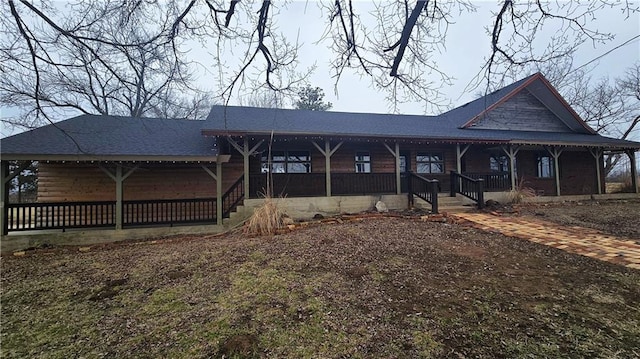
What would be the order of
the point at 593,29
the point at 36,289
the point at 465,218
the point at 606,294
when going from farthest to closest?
the point at 465,218 < the point at 36,289 < the point at 593,29 < the point at 606,294

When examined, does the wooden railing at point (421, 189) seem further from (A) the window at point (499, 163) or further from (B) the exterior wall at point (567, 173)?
(B) the exterior wall at point (567, 173)

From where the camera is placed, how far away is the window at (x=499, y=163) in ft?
45.9

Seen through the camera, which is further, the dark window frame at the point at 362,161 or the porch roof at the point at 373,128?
the dark window frame at the point at 362,161

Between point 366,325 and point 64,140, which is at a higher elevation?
point 64,140

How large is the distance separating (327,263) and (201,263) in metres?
2.41

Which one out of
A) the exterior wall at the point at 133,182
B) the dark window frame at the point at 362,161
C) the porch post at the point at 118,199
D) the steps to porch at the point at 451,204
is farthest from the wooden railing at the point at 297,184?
the porch post at the point at 118,199

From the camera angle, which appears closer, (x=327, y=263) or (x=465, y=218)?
(x=327, y=263)

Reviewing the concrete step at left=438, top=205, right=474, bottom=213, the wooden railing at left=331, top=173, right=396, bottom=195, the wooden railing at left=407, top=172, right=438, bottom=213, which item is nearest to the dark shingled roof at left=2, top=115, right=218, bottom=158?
the wooden railing at left=331, top=173, right=396, bottom=195

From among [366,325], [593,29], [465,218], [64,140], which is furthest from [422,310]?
[64,140]

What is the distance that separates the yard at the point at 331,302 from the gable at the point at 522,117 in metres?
10.8

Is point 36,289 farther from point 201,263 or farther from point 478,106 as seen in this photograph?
point 478,106

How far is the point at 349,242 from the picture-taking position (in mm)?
6055

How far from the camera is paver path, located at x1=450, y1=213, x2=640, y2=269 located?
5.09 metres

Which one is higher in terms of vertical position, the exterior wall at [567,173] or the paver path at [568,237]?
the exterior wall at [567,173]
